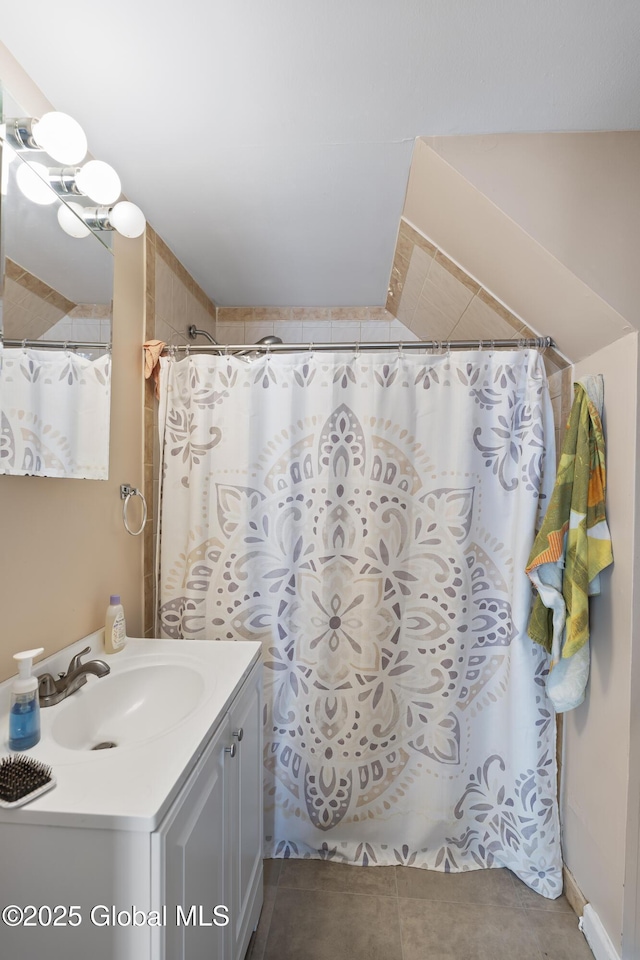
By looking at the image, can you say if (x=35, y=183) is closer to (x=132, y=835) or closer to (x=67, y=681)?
(x=67, y=681)

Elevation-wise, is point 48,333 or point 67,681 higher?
point 48,333

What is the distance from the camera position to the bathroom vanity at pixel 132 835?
75cm

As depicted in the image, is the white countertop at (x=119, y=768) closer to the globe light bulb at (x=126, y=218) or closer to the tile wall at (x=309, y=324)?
the globe light bulb at (x=126, y=218)

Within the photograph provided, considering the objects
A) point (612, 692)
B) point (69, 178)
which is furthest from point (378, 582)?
point (69, 178)

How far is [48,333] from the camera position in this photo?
1.17 meters

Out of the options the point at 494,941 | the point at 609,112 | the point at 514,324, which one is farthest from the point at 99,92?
the point at 494,941

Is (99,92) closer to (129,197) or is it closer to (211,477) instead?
(129,197)

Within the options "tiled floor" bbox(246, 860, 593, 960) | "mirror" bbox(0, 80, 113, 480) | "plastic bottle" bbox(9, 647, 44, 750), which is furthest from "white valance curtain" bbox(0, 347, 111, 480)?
"tiled floor" bbox(246, 860, 593, 960)

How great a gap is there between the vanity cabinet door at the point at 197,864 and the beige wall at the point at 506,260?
1.48 metres

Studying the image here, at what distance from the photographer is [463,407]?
1650mm

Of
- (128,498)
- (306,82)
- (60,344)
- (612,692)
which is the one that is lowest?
(612,692)

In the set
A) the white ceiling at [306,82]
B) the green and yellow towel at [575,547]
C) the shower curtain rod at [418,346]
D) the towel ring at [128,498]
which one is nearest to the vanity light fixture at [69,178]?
the white ceiling at [306,82]

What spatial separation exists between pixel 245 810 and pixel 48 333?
1.35 meters

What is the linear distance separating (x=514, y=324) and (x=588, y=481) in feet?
2.28
